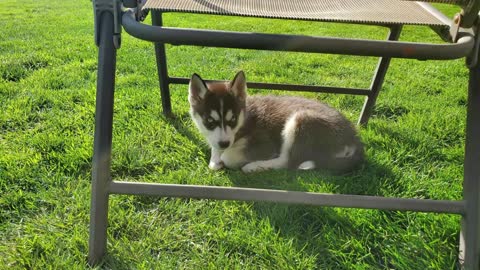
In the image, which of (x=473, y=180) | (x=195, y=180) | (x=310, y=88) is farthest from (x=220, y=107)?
(x=473, y=180)

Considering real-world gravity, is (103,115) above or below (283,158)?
above

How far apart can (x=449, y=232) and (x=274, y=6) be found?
1220 millimetres

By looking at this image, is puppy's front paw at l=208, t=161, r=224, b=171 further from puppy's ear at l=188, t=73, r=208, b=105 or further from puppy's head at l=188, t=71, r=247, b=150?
puppy's ear at l=188, t=73, r=208, b=105

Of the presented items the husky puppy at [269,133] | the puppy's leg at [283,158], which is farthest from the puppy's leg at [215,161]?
the puppy's leg at [283,158]

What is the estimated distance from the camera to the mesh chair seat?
5.70ft

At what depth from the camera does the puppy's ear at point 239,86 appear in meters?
2.33

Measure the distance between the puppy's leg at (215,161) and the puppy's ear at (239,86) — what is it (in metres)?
0.33

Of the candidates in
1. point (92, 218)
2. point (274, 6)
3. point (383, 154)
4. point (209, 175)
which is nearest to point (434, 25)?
point (274, 6)

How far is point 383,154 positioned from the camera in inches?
92.7

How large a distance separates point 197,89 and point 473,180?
143cm

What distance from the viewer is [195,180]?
2127mm

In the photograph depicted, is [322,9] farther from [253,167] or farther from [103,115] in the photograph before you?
[103,115]

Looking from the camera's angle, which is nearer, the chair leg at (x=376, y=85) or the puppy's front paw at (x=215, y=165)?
the puppy's front paw at (x=215, y=165)

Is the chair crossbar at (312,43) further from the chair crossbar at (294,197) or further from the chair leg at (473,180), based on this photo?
the chair crossbar at (294,197)
